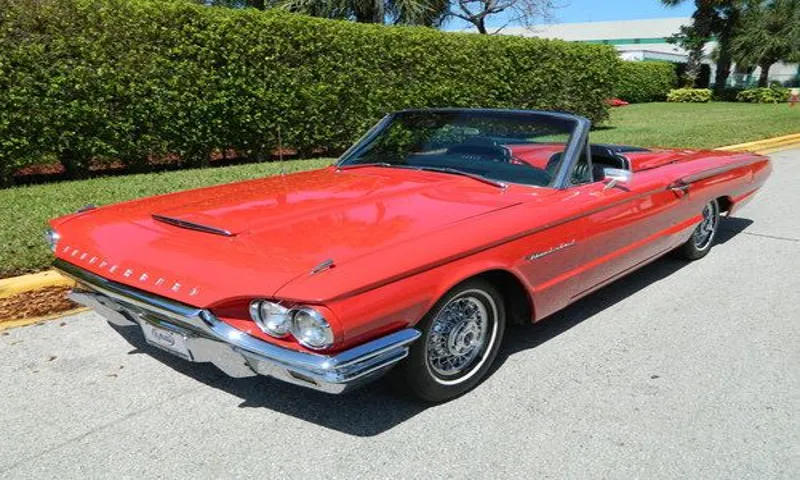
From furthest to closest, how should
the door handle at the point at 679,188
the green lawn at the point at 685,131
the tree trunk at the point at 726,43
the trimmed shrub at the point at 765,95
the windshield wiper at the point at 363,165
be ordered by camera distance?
the tree trunk at the point at 726,43 < the trimmed shrub at the point at 765,95 < the green lawn at the point at 685,131 < the door handle at the point at 679,188 < the windshield wiper at the point at 363,165

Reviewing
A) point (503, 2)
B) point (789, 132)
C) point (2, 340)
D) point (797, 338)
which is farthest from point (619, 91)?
point (2, 340)

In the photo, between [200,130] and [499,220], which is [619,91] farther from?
[499,220]

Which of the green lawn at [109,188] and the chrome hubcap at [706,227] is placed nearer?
the green lawn at [109,188]

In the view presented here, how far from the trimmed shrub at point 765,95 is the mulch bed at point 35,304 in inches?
1299

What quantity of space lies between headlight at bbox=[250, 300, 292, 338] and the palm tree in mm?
35803

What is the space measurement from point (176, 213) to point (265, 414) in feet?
3.78

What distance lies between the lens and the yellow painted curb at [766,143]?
11.8 meters

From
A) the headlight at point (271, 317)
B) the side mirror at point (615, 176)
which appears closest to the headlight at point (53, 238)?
the headlight at point (271, 317)

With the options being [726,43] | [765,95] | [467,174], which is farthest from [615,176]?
[726,43]

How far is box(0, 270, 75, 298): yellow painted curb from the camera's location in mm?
3980

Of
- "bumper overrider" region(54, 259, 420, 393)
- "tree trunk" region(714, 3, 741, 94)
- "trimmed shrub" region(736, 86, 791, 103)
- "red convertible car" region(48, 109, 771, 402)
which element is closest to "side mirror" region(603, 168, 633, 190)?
"red convertible car" region(48, 109, 771, 402)

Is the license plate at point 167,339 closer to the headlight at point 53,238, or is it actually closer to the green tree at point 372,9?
the headlight at point 53,238

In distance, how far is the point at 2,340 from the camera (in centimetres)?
379

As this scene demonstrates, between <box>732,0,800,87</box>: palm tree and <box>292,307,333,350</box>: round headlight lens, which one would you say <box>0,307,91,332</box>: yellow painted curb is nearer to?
<box>292,307,333,350</box>: round headlight lens
